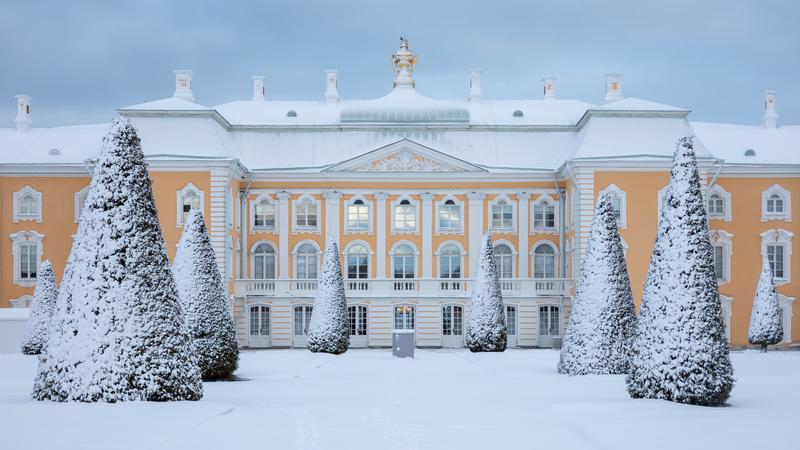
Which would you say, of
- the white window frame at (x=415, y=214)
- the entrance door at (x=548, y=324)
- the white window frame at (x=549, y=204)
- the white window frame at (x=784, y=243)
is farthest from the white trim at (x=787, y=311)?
the white window frame at (x=415, y=214)

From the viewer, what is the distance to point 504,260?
1804 inches

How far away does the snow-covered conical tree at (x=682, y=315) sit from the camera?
15.6 metres

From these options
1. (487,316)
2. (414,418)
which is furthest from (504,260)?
(414,418)

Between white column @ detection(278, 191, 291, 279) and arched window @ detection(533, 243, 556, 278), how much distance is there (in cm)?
1099

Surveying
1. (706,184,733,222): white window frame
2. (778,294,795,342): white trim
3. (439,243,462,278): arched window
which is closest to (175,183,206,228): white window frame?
(439,243,462,278): arched window

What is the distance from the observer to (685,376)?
15695 mm

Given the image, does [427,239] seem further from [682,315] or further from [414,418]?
[414,418]

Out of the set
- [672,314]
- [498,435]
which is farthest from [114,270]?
[672,314]

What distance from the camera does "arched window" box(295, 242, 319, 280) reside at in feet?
149

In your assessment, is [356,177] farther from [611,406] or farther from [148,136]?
[611,406]

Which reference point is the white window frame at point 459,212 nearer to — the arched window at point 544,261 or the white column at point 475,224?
the white column at point 475,224

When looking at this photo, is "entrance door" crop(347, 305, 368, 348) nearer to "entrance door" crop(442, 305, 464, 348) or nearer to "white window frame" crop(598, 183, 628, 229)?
"entrance door" crop(442, 305, 464, 348)

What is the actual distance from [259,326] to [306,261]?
3666 millimetres

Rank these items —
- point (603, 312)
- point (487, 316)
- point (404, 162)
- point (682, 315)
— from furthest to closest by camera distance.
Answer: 1. point (404, 162)
2. point (487, 316)
3. point (603, 312)
4. point (682, 315)
